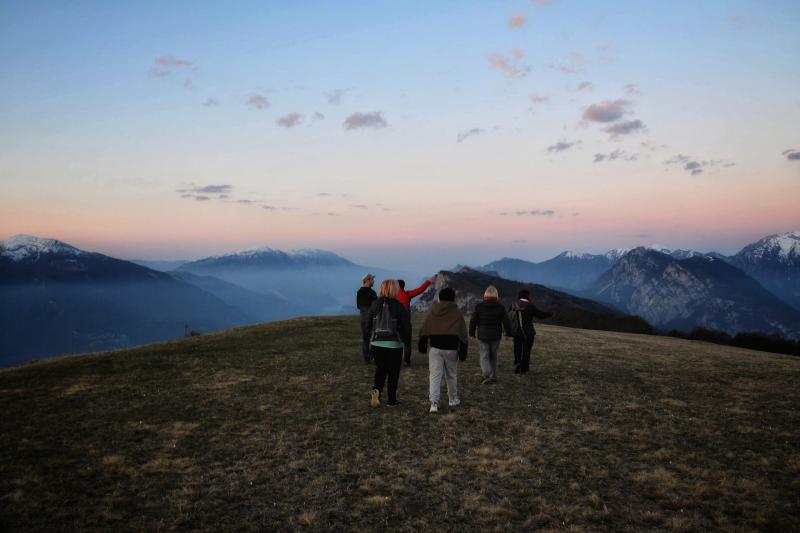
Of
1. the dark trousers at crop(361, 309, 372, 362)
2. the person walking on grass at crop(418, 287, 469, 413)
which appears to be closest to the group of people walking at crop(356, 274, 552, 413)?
the person walking on grass at crop(418, 287, 469, 413)

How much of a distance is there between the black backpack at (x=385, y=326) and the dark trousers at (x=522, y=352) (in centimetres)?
669

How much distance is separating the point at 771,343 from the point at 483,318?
58390 mm

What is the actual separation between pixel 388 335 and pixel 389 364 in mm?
938

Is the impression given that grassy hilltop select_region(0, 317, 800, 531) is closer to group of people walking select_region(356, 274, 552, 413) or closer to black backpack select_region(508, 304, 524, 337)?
group of people walking select_region(356, 274, 552, 413)

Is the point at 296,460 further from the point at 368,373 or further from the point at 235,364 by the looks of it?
the point at 235,364

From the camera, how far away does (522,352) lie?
17.7 meters

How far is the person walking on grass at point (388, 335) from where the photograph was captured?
492 inches

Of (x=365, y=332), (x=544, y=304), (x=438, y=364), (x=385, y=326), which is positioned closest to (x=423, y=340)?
(x=438, y=364)

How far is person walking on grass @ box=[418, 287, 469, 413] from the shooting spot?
12148 millimetres

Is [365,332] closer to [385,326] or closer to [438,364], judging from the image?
[385,326]

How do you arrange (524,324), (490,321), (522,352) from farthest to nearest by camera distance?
(522,352), (524,324), (490,321)

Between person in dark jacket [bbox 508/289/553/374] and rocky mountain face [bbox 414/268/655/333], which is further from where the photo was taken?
rocky mountain face [bbox 414/268/655/333]

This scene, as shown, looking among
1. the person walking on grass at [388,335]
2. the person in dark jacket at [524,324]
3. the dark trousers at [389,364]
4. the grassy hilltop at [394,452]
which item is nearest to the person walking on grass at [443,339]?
the person walking on grass at [388,335]

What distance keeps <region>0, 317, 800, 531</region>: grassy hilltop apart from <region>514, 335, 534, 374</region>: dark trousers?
2.27 ft
